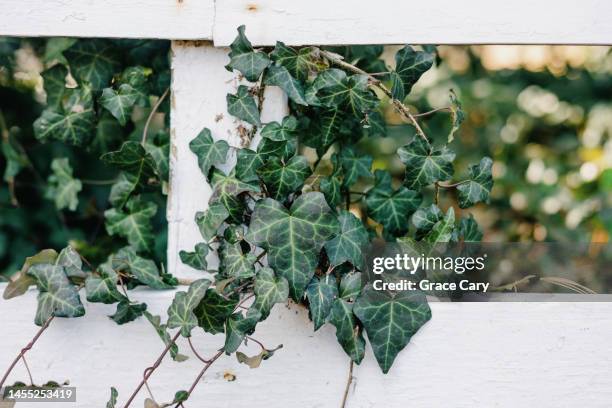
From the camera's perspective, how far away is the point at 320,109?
104cm

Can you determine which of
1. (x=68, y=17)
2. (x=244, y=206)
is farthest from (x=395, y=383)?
(x=68, y=17)

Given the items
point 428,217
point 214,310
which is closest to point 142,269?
point 214,310

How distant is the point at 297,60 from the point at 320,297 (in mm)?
392

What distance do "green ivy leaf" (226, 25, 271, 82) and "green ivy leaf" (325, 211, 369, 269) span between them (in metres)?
0.28

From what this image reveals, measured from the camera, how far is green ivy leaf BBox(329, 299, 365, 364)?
0.97m

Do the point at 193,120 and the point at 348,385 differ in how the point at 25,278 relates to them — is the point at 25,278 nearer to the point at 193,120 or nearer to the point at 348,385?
the point at 193,120

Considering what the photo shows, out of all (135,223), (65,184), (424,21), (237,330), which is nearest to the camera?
(237,330)

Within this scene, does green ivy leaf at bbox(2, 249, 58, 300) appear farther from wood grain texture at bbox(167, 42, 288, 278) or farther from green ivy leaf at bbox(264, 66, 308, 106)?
green ivy leaf at bbox(264, 66, 308, 106)

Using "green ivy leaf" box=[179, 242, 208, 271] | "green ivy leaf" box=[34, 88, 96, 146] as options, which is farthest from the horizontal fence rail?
"green ivy leaf" box=[179, 242, 208, 271]

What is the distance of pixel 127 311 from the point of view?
1.01 meters

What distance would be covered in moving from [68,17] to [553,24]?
32.6 inches

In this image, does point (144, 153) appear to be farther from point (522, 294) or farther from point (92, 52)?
point (522, 294)

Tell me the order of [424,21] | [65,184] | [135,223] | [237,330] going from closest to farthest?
[237,330]
[424,21]
[135,223]
[65,184]

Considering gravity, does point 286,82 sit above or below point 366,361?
above
